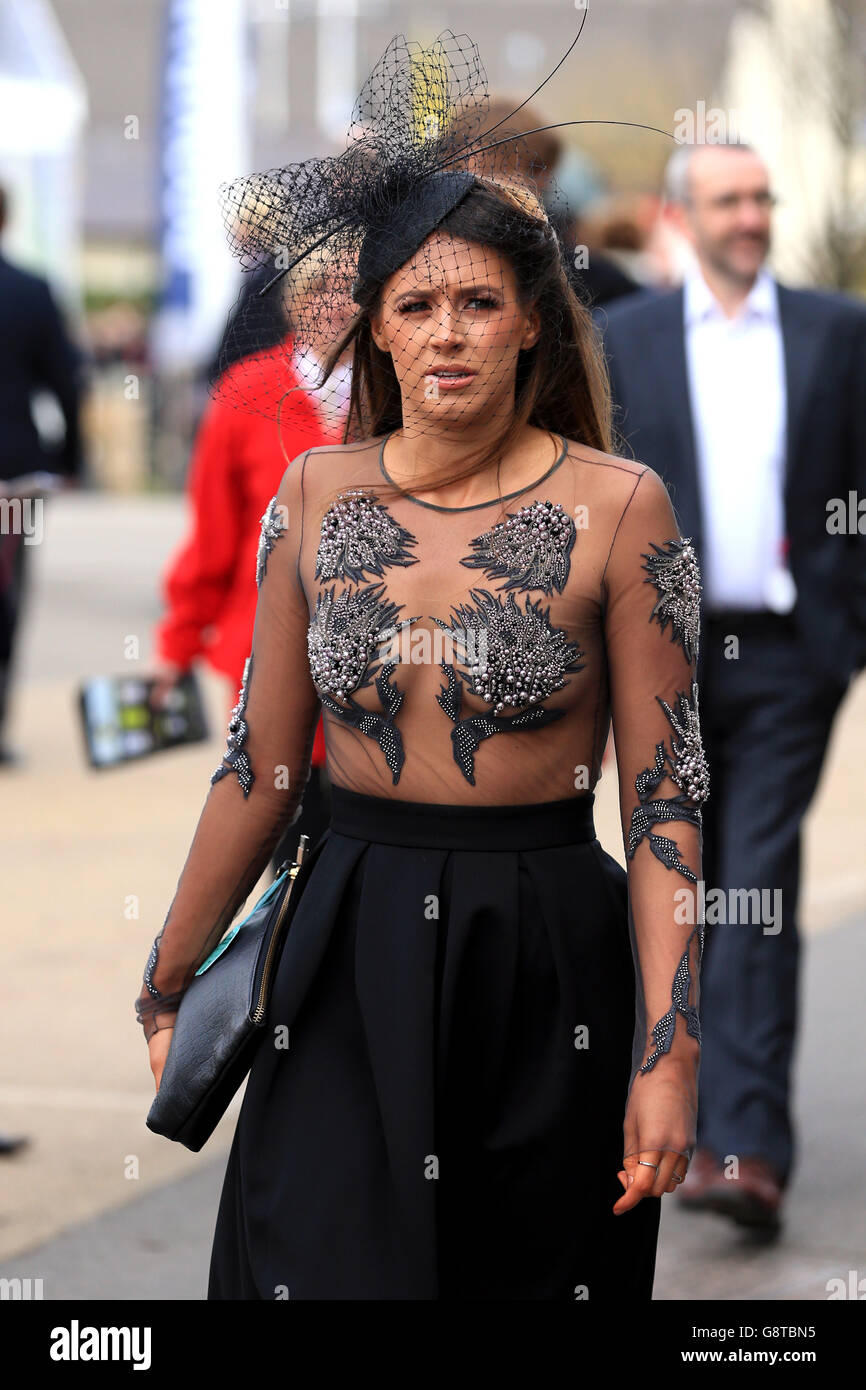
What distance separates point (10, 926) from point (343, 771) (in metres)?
4.45

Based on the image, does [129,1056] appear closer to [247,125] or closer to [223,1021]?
[223,1021]

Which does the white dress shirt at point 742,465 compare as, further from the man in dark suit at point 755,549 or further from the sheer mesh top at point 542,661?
the sheer mesh top at point 542,661

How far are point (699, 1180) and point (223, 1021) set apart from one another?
2111 millimetres

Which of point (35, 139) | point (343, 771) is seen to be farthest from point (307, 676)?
point (35, 139)

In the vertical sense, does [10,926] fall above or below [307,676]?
below

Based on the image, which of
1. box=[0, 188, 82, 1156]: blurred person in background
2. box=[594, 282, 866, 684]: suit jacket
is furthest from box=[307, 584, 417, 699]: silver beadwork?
box=[0, 188, 82, 1156]: blurred person in background

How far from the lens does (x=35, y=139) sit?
937 inches

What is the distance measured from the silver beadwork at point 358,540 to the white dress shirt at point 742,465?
2046 mm

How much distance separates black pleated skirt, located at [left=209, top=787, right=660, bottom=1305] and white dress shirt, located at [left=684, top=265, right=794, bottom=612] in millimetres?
2049

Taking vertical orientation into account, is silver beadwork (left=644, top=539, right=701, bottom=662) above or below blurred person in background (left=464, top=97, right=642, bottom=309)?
Result: below

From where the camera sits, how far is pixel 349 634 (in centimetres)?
266

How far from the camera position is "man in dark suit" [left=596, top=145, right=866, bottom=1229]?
15.2 feet

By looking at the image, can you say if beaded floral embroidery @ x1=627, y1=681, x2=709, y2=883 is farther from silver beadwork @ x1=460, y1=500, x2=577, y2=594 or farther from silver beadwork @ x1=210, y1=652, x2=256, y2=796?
silver beadwork @ x1=210, y1=652, x2=256, y2=796
